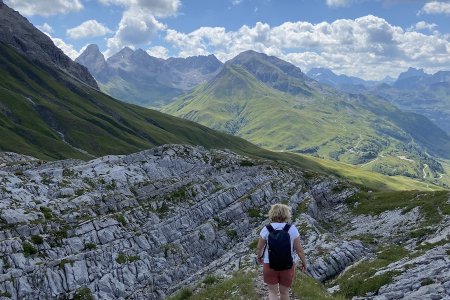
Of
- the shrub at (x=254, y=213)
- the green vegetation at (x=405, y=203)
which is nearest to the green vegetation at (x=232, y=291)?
the green vegetation at (x=405, y=203)

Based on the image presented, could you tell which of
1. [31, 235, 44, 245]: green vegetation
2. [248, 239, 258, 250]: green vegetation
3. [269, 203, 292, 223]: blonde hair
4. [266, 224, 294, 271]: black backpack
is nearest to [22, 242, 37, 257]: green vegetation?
[31, 235, 44, 245]: green vegetation

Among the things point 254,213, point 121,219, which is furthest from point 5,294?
point 254,213

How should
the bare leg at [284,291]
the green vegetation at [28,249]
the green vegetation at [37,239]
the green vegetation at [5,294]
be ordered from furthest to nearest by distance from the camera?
1. the green vegetation at [37,239]
2. the green vegetation at [28,249]
3. the green vegetation at [5,294]
4. the bare leg at [284,291]

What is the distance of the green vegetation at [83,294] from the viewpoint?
35650 mm

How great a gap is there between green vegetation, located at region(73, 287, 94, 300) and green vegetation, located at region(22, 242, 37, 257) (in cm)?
625

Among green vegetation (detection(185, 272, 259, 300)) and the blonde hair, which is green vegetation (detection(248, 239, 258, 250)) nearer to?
green vegetation (detection(185, 272, 259, 300))

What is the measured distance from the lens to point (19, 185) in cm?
4666

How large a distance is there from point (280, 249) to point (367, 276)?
65.1 ft

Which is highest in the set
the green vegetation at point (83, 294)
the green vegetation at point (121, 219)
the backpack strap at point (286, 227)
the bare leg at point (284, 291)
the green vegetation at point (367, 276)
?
the backpack strap at point (286, 227)

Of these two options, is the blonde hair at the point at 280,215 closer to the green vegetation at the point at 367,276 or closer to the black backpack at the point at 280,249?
the black backpack at the point at 280,249

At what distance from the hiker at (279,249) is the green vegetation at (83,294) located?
87.1 ft

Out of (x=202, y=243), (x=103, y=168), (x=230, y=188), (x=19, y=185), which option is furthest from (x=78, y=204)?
(x=230, y=188)

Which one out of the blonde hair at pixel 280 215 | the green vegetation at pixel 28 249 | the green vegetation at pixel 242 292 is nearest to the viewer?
the blonde hair at pixel 280 215

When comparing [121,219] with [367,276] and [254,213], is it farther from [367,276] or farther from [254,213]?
[367,276]
